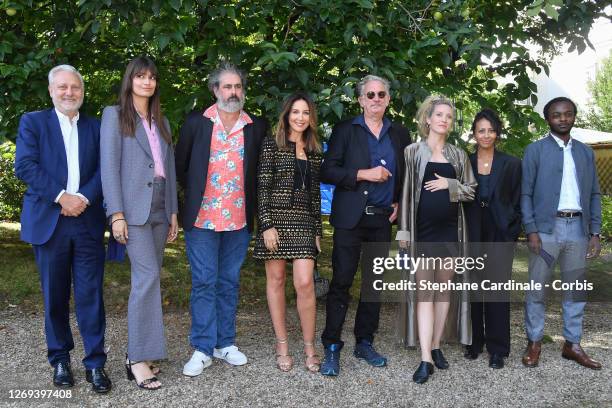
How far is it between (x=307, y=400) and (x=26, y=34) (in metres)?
4.13

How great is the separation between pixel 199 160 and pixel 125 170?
1.78ft

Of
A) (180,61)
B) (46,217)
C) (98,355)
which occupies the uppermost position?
(180,61)

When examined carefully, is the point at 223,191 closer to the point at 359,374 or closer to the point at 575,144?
the point at 359,374

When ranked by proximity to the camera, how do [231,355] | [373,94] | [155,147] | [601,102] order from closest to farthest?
[155,147] → [373,94] → [231,355] → [601,102]

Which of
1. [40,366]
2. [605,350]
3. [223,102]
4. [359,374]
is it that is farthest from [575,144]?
[40,366]

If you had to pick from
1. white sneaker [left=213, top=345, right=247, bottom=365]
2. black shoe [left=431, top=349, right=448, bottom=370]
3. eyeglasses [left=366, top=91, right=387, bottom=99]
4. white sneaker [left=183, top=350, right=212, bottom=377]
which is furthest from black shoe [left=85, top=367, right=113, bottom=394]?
eyeglasses [left=366, top=91, right=387, bottom=99]

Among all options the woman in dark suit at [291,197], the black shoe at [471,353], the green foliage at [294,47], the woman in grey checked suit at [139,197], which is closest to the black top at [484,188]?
the green foliage at [294,47]

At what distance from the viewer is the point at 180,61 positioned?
20.1 ft

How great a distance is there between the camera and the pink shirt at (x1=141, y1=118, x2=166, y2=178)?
438 centimetres

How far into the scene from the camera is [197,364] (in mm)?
4594

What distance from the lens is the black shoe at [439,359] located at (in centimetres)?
484

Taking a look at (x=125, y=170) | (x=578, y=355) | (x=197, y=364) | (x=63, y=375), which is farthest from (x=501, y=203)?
(x=63, y=375)

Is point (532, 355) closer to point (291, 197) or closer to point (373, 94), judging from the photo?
Result: point (291, 197)

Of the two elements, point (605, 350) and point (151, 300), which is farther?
point (605, 350)
